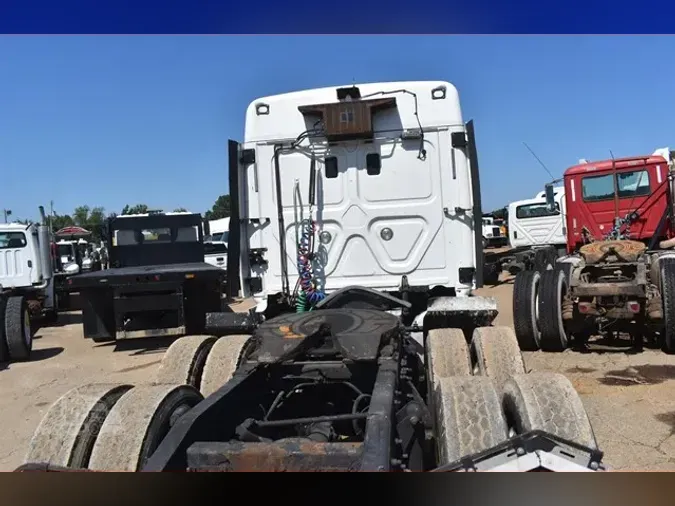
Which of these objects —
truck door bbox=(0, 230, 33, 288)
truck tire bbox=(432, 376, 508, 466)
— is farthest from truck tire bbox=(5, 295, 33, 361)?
truck tire bbox=(432, 376, 508, 466)

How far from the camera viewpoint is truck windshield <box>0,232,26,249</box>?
1330cm

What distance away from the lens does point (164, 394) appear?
3.46m

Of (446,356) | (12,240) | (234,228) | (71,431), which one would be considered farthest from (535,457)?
(12,240)

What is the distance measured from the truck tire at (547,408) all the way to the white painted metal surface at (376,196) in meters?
3.05

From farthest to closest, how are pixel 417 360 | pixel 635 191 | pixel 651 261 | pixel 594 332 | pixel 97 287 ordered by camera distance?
1. pixel 635 191
2. pixel 97 287
3. pixel 594 332
4. pixel 651 261
5. pixel 417 360

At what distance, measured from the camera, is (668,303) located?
26.0 feet

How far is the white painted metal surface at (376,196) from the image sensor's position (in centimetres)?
647

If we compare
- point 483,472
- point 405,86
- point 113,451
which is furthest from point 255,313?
point 483,472

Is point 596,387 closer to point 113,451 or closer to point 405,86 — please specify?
point 405,86

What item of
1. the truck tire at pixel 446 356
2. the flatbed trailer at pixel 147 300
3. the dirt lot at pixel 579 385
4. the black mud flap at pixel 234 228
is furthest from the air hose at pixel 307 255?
the flatbed trailer at pixel 147 300

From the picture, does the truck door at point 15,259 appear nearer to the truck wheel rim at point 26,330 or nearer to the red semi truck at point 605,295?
the truck wheel rim at point 26,330

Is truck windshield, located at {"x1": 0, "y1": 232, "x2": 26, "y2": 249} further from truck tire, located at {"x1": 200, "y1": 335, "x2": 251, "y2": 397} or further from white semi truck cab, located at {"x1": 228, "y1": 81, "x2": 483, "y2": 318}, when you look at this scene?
truck tire, located at {"x1": 200, "y1": 335, "x2": 251, "y2": 397}

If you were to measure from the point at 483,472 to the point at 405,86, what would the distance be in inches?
185

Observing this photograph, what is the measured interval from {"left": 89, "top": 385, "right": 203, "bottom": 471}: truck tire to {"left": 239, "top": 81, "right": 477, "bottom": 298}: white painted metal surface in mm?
3352
